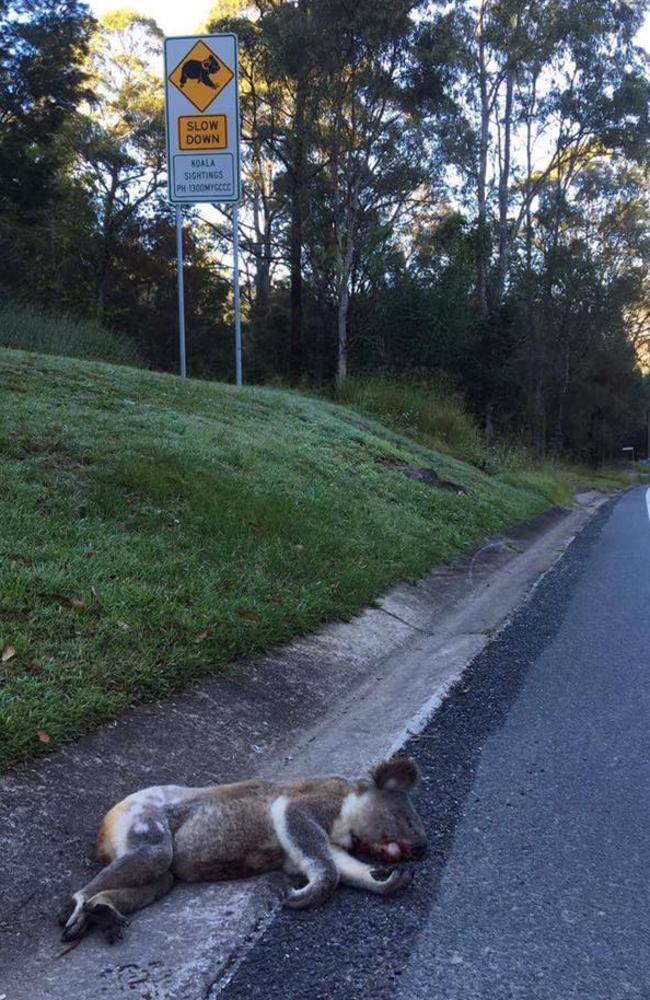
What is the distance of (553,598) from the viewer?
8031 mm

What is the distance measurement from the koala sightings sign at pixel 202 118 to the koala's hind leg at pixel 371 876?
11672 mm

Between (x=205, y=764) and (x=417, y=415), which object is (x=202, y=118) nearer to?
(x=417, y=415)

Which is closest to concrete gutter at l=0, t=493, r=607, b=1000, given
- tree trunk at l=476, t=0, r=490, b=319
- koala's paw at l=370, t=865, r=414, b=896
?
koala's paw at l=370, t=865, r=414, b=896

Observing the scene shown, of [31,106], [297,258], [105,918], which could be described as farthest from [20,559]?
[31,106]

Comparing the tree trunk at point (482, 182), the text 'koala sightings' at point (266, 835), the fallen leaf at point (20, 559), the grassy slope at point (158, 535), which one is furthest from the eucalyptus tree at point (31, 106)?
the text 'koala sightings' at point (266, 835)

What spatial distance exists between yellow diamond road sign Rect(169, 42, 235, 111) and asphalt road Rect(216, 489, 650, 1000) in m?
10.7

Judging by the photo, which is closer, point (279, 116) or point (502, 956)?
point (502, 956)

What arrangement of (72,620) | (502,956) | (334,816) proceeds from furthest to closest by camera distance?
(72,620), (334,816), (502,956)

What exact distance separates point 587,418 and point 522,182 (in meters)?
16.0

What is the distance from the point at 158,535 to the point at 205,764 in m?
2.39

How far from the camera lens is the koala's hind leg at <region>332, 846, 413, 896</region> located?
2.84 m

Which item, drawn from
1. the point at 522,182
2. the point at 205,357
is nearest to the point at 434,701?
the point at 205,357

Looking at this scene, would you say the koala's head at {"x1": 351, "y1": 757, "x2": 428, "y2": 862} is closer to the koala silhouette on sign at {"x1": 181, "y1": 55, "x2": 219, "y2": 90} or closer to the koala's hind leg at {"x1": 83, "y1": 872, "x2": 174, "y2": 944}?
the koala's hind leg at {"x1": 83, "y1": 872, "x2": 174, "y2": 944}

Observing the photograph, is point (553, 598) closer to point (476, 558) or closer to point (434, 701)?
point (476, 558)
